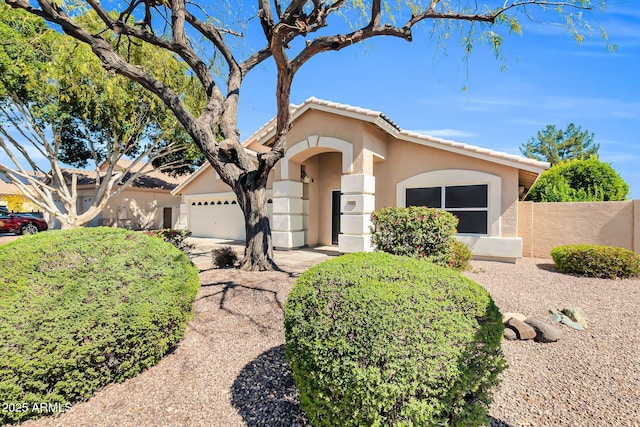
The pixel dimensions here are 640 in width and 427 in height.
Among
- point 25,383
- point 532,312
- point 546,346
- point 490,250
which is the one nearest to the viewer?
point 25,383

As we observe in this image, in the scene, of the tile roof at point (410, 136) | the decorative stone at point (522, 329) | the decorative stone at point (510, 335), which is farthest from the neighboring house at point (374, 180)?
the decorative stone at point (510, 335)

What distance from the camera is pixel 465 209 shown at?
35.7 feet

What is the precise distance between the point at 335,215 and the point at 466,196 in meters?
5.68

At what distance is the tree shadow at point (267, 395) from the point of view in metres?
2.83

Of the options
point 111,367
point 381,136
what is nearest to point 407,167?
point 381,136

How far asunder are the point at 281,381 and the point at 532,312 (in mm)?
4972

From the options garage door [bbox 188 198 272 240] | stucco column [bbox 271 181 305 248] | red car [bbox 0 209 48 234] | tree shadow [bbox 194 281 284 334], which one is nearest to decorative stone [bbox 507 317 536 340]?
tree shadow [bbox 194 281 284 334]

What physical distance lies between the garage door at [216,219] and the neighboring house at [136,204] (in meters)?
6.70

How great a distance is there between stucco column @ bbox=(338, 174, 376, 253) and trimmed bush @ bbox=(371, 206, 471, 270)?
2.88 m

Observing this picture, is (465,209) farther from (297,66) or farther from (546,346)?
(297,66)

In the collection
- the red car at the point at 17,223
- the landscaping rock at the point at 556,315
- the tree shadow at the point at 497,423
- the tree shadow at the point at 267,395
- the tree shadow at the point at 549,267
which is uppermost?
the red car at the point at 17,223

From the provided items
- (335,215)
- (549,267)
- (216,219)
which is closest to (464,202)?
(549,267)

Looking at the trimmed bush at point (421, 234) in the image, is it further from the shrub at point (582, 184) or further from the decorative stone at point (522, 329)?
the shrub at point (582, 184)

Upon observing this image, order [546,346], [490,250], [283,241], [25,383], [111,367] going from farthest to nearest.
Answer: [283,241] < [490,250] < [546,346] < [111,367] < [25,383]
